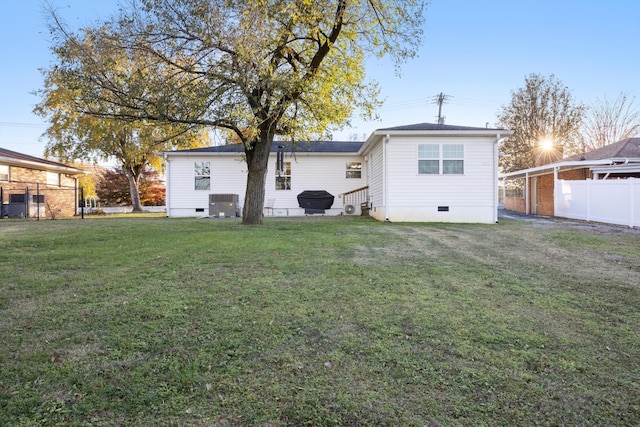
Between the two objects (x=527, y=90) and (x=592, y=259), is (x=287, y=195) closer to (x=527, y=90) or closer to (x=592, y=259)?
(x=592, y=259)

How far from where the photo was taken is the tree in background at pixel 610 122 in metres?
29.0

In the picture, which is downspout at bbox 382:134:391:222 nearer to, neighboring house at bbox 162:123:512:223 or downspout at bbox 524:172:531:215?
neighboring house at bbox 162:123:512:223

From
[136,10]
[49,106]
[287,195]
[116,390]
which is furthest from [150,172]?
[116,390]

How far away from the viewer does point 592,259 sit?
20.6 feet

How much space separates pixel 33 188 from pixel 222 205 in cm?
1131

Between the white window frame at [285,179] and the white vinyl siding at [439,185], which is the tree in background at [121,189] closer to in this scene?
the white window frame at [285,179]

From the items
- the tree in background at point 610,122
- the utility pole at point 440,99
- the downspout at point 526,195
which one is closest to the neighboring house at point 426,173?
the downspout at point 526,195

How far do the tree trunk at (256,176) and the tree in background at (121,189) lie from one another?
2635cm

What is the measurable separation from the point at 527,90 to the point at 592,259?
28642mm

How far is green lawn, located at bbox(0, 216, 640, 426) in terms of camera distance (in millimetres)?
2035

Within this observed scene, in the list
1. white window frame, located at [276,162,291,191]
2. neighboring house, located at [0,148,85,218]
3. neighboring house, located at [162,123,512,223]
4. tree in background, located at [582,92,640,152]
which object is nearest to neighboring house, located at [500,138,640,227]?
neighboring house, located at [162,123,512,223]

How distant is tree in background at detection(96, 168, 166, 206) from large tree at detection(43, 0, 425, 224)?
26.2 m

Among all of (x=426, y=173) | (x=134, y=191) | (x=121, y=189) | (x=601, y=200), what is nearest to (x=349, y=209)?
(x=426, y=173)

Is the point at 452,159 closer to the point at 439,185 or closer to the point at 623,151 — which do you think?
the point at 439,185
